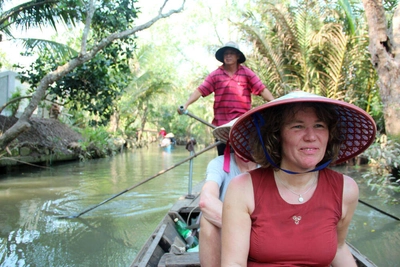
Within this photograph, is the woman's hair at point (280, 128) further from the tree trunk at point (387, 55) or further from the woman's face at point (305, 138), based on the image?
the tree trunk at point (387, 55)

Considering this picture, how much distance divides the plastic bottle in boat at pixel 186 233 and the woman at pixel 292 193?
177 cm

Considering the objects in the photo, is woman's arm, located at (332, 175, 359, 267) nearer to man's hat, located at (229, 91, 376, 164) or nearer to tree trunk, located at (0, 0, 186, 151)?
man's hat, located at (229, 91, 376, 164)

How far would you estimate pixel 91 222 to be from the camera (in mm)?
5293

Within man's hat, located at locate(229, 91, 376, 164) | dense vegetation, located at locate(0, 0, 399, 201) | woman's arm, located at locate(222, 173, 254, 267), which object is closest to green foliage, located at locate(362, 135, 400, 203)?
dense vegetation, located at locate(0, 0, 399, 201)

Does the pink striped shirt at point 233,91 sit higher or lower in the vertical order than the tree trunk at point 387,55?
lower

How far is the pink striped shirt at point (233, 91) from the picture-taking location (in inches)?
136

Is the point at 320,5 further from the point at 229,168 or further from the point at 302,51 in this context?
the point at 229,168

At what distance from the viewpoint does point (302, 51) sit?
974 centimetres

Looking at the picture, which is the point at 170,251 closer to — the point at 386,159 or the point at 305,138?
the point at 305,138

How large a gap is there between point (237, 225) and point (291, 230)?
0.62 feet

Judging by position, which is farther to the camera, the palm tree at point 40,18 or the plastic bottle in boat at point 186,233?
the palm tree at point 40,18

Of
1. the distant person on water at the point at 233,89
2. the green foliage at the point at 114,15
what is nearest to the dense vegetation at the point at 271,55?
the green foliage at the point at 114,15

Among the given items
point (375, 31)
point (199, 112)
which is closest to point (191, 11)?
point (199, 112)

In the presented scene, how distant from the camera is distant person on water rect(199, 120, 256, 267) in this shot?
1754 millimetres
